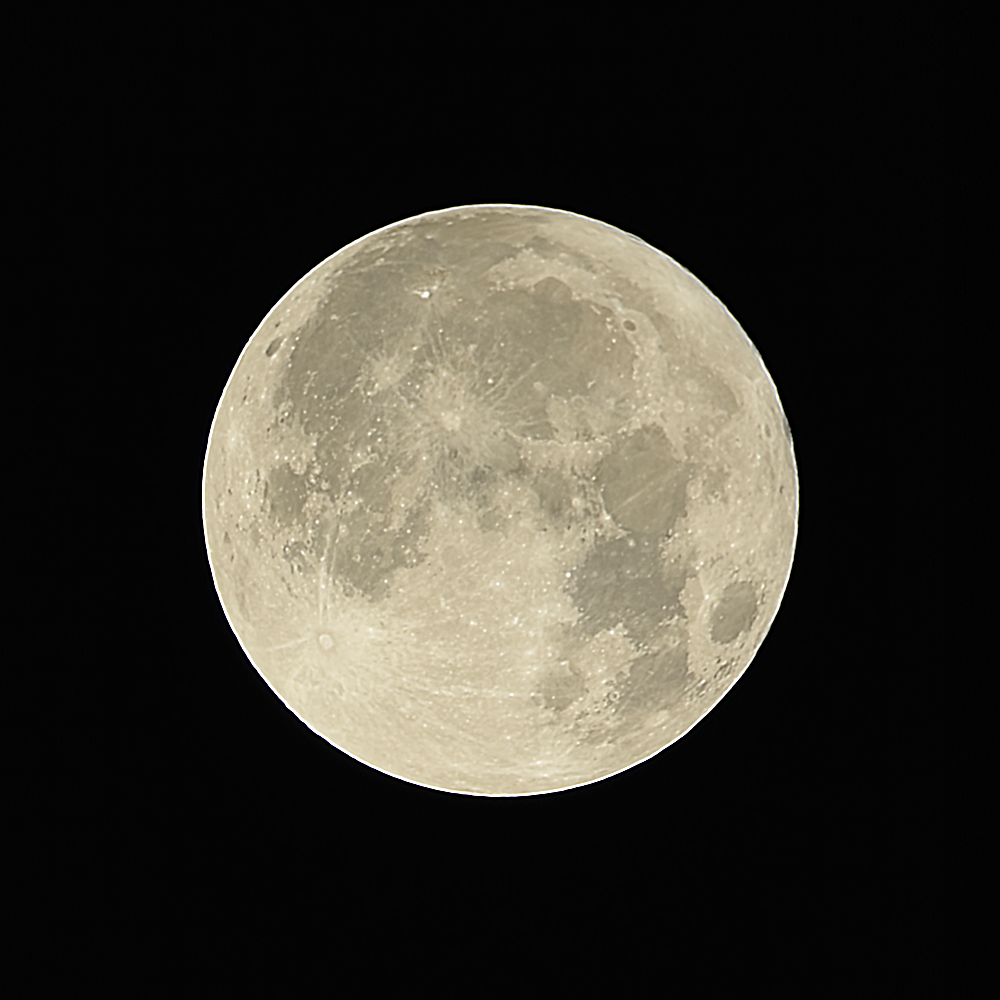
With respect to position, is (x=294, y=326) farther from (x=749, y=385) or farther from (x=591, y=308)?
(x=749, y=385)

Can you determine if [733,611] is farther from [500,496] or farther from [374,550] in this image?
[374,550]

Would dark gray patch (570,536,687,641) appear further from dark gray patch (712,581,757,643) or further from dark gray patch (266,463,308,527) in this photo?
dark gray patch (266,463,308,527)

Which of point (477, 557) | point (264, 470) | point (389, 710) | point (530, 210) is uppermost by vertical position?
point (530, 210)

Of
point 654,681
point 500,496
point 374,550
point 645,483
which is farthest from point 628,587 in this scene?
point 374,550

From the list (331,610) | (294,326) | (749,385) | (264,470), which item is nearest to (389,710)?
(331,610)

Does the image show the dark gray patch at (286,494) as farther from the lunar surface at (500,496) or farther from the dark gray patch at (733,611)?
the dark gray patch at (733,611)

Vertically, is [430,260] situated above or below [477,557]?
above

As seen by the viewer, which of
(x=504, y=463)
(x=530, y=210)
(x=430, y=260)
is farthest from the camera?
(x=530, y=210)

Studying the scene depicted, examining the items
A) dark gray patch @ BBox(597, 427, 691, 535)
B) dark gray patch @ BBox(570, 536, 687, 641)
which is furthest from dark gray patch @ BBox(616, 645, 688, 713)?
dark gray patch @ BBox(597, 427, 691, 535)
